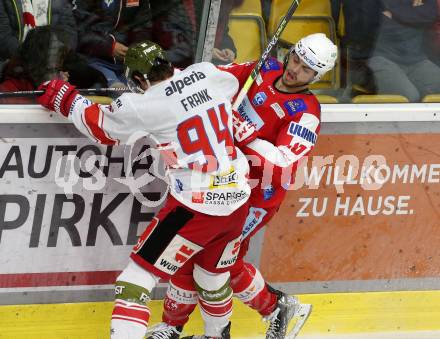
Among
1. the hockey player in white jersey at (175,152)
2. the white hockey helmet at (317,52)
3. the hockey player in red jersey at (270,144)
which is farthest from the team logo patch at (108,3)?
the white hockey helmet at (317,52)

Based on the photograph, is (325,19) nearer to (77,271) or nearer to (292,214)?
(292,214)

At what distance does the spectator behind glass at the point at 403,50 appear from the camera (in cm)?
478

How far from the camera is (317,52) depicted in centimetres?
423

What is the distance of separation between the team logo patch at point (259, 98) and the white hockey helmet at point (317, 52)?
224 millimetres

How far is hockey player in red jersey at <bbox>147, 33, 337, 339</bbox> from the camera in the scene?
4238mm

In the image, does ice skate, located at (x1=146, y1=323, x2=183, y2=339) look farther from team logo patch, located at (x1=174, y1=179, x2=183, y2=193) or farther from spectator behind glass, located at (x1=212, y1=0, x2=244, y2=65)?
spectator behind glass, located at (x1=212, y1=0, x2=244, y2=65)

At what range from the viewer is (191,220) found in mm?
4121

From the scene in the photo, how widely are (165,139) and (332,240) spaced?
4.11 feet

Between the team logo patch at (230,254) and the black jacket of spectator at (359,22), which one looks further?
the black jacket of spectator at (359,22)

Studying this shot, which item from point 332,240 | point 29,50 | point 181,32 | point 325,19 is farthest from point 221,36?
point 332,240

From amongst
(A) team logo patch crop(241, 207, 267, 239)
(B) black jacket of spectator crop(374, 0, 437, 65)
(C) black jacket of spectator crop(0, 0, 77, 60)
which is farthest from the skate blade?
(C) black jacket of spectator crop(0, 0, 77, 60)

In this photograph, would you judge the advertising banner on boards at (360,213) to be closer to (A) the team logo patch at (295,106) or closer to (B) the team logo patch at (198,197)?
(A) the team logo patch at (295,106)

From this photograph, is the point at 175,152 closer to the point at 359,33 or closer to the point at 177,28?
the point at 177,28

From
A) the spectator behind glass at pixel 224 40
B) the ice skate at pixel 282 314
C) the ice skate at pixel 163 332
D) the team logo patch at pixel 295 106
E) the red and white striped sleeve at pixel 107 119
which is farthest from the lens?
the ice skate at pixel 282 314
